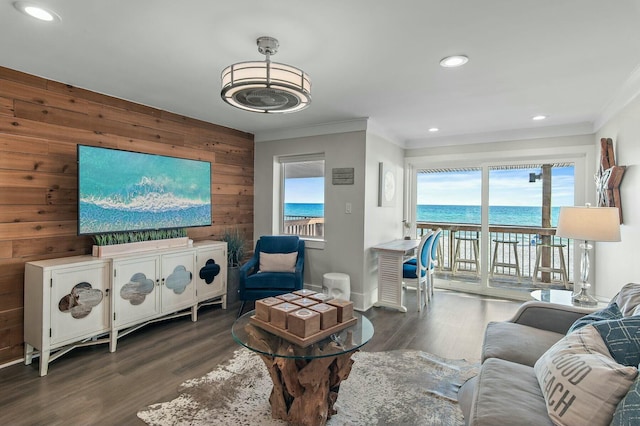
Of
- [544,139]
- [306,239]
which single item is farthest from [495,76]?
[306,239]

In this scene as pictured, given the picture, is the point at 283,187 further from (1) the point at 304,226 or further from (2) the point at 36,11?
(2) the point at 36,11

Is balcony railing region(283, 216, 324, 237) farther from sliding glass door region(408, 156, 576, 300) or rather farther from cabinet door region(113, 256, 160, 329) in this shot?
cabinet door region(113, 256, 160, 329)

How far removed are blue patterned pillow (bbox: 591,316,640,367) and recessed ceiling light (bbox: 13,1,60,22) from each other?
321 cm

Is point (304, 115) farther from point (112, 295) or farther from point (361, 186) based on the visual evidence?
point (112, 295)

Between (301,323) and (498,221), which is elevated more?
(498,221)

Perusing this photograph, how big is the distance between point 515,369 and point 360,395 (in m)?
1.04

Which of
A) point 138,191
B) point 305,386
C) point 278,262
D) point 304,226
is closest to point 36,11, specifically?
point 138,191

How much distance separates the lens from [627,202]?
2.79 meters

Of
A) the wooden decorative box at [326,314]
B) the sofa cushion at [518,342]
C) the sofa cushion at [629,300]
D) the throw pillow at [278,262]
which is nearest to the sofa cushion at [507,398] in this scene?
the sofa cushion at [518,342]

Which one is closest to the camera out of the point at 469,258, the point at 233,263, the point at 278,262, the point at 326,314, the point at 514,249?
the point at 326,314

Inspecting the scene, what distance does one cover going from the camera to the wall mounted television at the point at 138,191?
9.33ft

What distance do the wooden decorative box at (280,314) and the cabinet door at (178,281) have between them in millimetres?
1798

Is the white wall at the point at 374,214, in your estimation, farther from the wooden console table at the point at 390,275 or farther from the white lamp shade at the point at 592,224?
the white lamp shade at the point at 592,224

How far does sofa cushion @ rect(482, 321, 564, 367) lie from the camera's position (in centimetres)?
177
